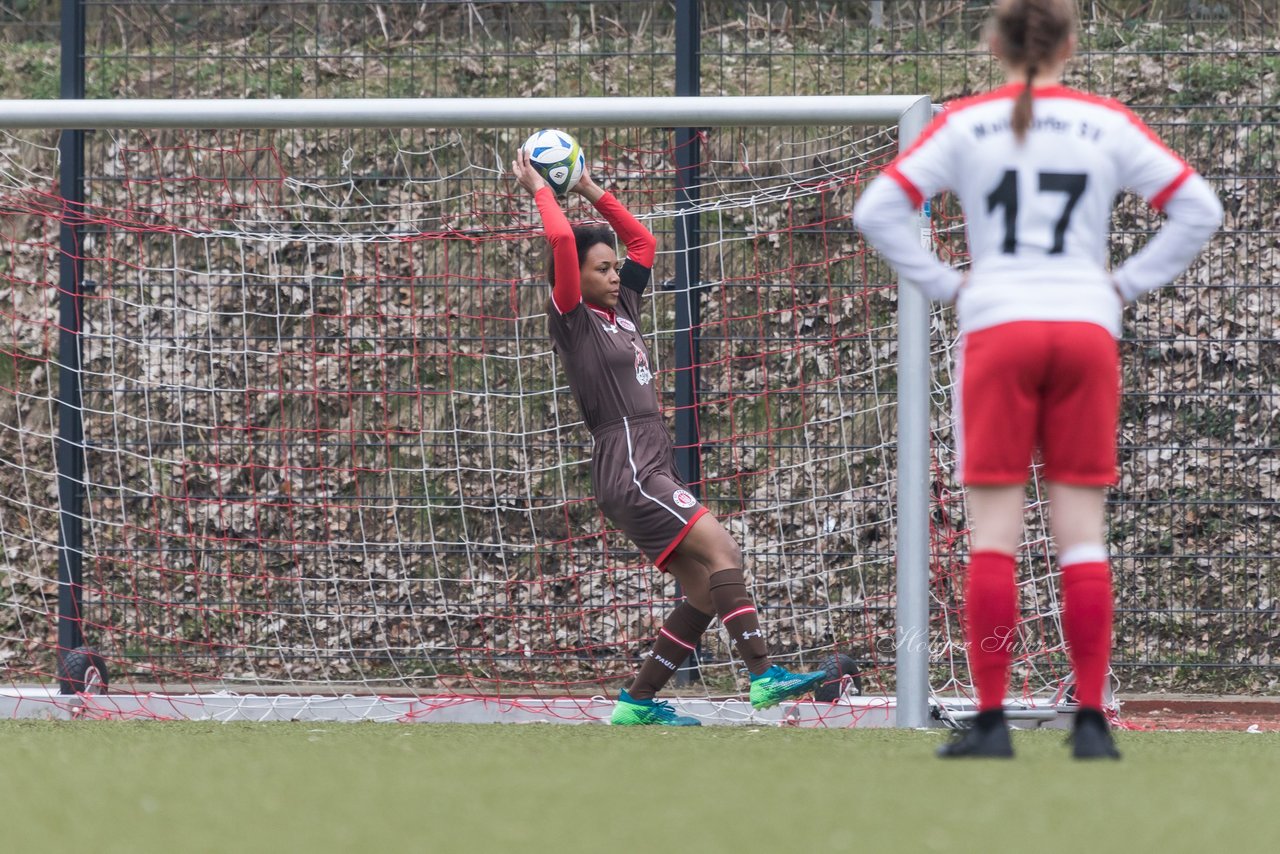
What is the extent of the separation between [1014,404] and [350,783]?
1.60 metres

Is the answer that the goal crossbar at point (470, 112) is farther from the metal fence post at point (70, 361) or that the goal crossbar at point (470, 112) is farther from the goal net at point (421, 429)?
the goal net at point (421, 429)

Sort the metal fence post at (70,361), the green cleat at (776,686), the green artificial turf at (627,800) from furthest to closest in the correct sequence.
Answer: the metal fence post at (70,361), the green cleat at (776,686), the green artificial turf at (627,800)

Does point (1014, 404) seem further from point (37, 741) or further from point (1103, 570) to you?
point (37, 741)

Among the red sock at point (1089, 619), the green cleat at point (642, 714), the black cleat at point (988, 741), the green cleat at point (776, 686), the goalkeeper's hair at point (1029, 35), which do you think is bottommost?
the green cleat at point (642, 714)

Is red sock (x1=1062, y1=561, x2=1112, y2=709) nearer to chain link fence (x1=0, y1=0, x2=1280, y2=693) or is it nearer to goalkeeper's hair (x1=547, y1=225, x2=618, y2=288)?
goalkeeper's hair (x1=547, y1=225, x2=618, y2=288)

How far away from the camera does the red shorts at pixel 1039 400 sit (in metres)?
3.04

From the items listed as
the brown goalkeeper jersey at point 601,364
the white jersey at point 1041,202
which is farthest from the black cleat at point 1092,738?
the brown goalkeeper jersey at point 601,364

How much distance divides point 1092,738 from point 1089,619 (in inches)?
10.3

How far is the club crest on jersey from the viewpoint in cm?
493

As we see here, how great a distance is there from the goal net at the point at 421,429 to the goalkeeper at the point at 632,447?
1435 mm

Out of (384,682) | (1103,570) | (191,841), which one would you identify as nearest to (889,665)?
(384,682)

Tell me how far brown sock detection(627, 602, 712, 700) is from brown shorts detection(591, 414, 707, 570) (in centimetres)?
24

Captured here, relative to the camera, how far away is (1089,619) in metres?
3.12

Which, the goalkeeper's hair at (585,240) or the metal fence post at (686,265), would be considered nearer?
the goalkeeper's hair at (585,240)
